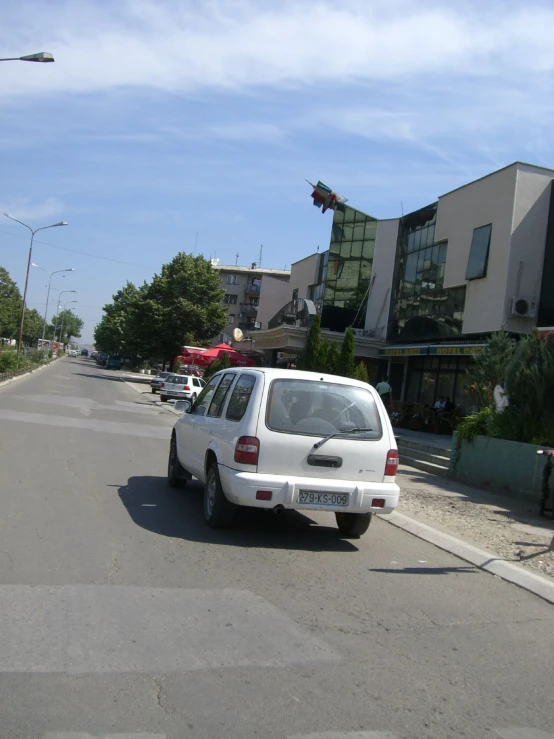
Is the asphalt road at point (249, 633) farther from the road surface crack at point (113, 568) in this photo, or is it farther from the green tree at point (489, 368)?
the green tree at point (489, 368)

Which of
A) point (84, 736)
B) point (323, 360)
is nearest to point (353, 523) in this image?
point (84, 736)

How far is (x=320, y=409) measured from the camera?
296 inches

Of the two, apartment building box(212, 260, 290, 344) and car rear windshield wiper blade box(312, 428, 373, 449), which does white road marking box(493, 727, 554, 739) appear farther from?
apartment building box(212, 260, 290, 344)

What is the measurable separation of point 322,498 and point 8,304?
82.0m

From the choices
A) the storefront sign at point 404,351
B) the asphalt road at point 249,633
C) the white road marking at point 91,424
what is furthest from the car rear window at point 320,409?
the storefront sign at point 404,351

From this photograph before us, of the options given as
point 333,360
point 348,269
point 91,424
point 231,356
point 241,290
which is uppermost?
point 241,290

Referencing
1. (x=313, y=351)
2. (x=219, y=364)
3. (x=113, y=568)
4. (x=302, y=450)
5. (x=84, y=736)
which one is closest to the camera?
(x=84, y=736)

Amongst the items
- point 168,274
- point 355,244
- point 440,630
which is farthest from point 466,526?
point 168,274

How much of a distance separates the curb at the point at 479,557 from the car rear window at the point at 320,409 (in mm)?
1610

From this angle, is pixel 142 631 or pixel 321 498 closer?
pixel 142 631

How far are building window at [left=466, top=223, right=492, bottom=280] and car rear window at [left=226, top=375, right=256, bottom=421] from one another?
17266mm

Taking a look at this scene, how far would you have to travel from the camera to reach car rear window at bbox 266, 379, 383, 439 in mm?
7336

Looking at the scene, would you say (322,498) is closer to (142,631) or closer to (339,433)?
(339,433)

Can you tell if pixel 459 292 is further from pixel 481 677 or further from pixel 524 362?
pixel 481 677
